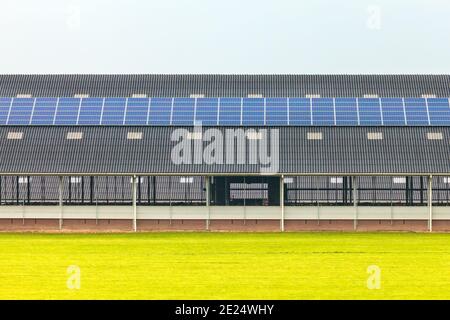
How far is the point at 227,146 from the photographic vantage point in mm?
71875

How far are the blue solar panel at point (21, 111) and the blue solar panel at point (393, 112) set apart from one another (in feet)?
74.7

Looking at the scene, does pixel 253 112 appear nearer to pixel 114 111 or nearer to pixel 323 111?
pixel 323 111

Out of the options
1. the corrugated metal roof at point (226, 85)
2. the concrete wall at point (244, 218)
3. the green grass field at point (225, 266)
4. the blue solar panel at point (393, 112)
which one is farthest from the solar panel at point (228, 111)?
the green grass field at point (225, 266)

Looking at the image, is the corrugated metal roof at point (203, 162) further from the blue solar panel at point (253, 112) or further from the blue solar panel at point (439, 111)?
the blue solar panel at point (253, 112)

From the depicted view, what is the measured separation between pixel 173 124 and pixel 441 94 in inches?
715

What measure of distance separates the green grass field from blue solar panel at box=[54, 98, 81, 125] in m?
14.4

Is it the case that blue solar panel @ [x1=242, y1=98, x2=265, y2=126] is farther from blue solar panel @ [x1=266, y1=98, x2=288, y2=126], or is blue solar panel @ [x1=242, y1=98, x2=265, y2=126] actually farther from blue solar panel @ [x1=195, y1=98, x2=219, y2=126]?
blue solar panel @ [x1=195, y1=98, x2=219, y2=126]

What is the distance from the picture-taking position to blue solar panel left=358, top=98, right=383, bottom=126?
2901 inches

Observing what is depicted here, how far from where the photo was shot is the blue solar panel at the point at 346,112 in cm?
7381

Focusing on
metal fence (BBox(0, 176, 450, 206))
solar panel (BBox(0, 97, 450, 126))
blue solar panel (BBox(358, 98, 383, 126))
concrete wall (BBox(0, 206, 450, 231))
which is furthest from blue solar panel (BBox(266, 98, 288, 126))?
concrete wall (BBox(0, 206, 450, 231))

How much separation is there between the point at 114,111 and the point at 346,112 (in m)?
14.9
